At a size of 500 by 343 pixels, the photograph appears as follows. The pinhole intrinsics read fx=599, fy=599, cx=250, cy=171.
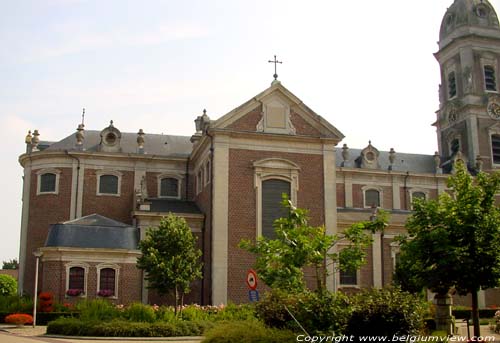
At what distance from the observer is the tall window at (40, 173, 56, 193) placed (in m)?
39.6

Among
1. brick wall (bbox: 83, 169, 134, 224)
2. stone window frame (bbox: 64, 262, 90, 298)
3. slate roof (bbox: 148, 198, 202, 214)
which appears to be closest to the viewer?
stone window frame (bbox: 64, 262, 90, 298)

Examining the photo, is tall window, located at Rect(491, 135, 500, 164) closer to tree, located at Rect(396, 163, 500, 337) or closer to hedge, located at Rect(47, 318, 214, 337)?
tree, located at Rect(396, 163, 500, 337)

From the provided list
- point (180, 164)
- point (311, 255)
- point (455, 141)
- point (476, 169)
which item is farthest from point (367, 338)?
point (455, 141)

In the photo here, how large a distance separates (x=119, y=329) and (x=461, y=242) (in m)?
13.1

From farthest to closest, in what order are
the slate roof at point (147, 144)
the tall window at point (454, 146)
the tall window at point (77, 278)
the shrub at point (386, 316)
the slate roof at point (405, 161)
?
the tall window at point (454, 146) → the slate roof at point (405, 161) → the slate roof at point (147, 144) → the tall window at point (77, 278) → the shrub at point (386, 316)

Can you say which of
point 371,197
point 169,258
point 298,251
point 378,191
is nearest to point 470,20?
point 378,191

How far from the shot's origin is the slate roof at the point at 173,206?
37094 millimetres

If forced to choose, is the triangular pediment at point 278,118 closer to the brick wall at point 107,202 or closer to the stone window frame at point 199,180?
the stone window frame at point 199,180

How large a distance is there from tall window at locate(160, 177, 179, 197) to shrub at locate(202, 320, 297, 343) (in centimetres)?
2452

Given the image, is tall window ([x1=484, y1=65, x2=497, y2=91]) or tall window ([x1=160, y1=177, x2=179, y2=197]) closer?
tall window ([x1=160, y1=177, x2=179, y2=197])

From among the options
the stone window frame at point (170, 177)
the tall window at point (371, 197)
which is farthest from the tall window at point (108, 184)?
the tall window at point (371, 197)

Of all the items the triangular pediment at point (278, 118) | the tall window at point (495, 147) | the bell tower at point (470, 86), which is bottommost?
the triangular pediment at point (278, 118)

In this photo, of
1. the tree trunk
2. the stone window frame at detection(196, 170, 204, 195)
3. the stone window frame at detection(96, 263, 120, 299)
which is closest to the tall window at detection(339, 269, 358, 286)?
the stone window frame at detection(196, 170, 204, 195)

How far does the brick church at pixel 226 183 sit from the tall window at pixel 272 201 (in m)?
0.06
